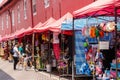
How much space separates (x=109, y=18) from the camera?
1539 cm

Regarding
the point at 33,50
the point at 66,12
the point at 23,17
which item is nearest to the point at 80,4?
the point at 66,12

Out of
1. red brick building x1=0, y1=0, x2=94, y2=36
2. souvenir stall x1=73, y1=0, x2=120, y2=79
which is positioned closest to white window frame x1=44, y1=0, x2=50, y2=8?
red brick building x1=0, y1=0, x2=94, y2=36

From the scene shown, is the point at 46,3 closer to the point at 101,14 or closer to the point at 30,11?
the point at 30,11

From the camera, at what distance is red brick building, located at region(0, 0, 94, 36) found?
71.8ft

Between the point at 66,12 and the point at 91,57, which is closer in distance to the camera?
the point at 91,57

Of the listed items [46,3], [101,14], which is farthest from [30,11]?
[101,14]

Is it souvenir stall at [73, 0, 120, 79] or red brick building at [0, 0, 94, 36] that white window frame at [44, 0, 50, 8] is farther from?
souvenir stall at [73, 0, 120, 79]

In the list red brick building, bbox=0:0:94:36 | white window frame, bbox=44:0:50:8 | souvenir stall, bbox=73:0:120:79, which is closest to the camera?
souvenir stall, bbox=73:0:120:79

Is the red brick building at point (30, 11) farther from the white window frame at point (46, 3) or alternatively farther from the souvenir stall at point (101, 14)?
the souvenir stall at point (101, 14)

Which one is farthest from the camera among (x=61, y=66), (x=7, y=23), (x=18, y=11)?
(x=7, y=23)

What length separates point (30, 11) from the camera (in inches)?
1258

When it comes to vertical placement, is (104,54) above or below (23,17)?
below

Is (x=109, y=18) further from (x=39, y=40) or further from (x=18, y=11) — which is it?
(x=18, y=11)

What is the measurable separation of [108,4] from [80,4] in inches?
345
